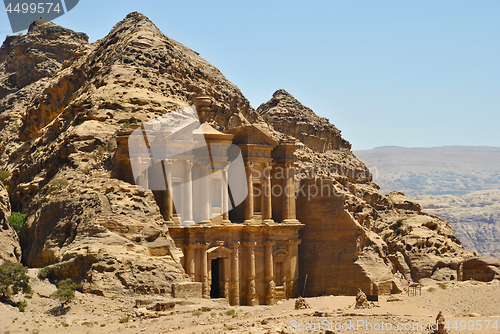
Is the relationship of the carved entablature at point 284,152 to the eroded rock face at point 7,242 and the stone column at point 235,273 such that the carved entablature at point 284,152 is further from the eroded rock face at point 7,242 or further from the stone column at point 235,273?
the eroded rock face at point 7,242

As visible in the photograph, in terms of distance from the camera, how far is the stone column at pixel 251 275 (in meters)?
49.9

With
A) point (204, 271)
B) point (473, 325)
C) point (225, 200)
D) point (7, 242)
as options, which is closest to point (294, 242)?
point (225, 200)

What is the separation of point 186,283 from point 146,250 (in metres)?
2.98

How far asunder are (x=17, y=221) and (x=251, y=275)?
16784mm

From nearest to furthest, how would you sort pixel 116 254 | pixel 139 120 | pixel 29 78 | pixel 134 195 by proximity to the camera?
pixel 116 254, pixel 134 195, pixel 139 120, pixel 29 78

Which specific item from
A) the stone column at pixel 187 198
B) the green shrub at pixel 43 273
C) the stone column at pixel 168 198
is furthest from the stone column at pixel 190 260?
the green shrub at pixel 43 273

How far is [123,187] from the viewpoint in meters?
39.0

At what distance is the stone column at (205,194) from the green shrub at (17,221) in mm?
11392

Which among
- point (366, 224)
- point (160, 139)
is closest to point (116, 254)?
point (160, 139)

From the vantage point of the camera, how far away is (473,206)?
191m

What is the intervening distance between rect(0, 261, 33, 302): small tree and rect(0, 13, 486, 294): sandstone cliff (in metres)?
3.12

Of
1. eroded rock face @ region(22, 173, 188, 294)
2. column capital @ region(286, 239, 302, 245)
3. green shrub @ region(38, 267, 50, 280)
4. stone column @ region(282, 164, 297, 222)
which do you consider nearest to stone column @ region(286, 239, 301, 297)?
column capital @ region(286, 239, 302, 245)

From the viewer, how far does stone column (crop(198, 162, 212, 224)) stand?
46625 millimetres

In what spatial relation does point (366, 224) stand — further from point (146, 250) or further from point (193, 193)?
point (146, 250)
